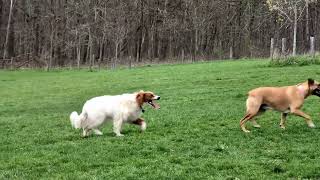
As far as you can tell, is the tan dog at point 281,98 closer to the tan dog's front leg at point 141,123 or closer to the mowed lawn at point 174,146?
the mowed lawn at point 174,146

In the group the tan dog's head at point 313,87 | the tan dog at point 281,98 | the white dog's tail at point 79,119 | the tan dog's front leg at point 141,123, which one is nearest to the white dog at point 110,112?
the white dog's tail at point 79,119

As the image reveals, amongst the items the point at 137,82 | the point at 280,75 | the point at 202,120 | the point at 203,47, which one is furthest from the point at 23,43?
the point at 202,120

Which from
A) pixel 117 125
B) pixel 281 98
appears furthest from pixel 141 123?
pixel 281 98

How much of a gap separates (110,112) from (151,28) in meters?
61.9

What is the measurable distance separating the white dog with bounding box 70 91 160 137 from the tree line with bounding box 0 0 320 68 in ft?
171

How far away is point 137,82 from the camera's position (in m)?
30.7

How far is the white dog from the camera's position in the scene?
12.8 m

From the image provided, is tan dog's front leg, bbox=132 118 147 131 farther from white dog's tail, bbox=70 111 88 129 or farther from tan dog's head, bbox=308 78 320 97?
tan dog's head, bbox=308 78 320 97

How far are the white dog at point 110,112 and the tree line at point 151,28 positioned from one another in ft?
171

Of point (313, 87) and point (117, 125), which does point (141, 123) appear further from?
point (313, 87)

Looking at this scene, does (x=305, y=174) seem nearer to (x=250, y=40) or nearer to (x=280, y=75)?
(x=280, y=75)

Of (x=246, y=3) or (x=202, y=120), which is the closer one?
(x=202, y=120)

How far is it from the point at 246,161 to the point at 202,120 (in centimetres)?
550

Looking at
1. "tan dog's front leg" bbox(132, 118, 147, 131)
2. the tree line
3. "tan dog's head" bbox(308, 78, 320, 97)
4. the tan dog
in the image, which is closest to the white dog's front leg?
"tan dog's front leg" bbox(132, 118, 147, 131)
